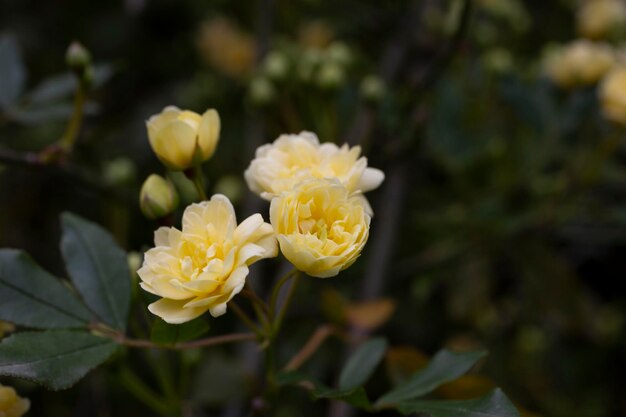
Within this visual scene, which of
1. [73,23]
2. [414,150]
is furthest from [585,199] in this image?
[73,23]

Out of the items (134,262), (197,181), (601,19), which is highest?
(601,19)

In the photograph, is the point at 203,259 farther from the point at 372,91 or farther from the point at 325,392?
the point at 372,91

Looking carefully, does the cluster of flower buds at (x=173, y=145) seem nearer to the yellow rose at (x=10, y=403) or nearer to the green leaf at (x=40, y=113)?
the yellow rose at (x=10, y=403)

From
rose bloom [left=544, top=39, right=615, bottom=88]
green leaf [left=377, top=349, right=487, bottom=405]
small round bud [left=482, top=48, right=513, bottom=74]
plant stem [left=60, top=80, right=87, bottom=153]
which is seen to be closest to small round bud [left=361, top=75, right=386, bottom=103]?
small round bud [left=482, top=48, right=513, bottom=74]

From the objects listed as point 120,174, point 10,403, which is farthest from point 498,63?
point 10,403

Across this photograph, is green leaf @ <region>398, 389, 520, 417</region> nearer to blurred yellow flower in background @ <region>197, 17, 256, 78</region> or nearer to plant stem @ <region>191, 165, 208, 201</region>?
plant stem @ <region>191, 165, 208, 201</region>
